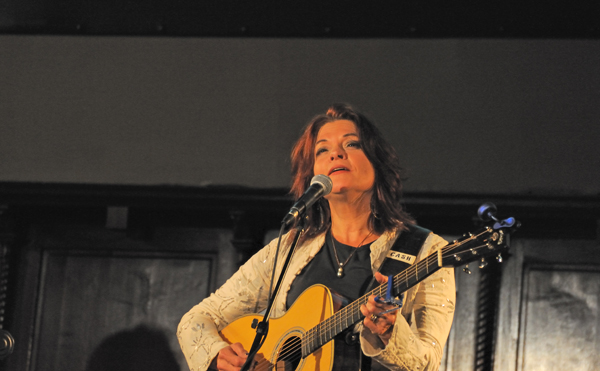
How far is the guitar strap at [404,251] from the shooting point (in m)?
2.28

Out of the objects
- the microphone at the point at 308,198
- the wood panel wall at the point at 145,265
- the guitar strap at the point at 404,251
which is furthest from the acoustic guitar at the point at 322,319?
the wood panel wall at the point at 145,265

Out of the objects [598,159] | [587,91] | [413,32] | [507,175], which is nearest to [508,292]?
[507,175]

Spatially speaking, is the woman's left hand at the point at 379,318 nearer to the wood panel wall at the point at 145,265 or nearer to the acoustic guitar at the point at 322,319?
the acoustic guitar at the point at 322,319

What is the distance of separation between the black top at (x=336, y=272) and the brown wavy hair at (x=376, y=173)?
10 centimetres

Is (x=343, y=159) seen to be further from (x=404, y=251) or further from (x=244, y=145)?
(x=244, y=145)

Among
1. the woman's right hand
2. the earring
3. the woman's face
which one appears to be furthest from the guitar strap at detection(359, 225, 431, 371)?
the woman's right hand

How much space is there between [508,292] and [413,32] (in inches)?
62.0

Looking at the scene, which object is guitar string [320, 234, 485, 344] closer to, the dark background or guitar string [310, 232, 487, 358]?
guitar string [310, 232, 487, 358]

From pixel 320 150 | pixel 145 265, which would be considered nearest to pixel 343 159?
pixel 320 150

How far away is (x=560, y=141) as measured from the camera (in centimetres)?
362

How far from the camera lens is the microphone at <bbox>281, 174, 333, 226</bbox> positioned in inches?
80.1

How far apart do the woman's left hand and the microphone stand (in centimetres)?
34

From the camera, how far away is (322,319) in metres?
2.23

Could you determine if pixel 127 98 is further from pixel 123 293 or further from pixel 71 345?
pixel 71 345
